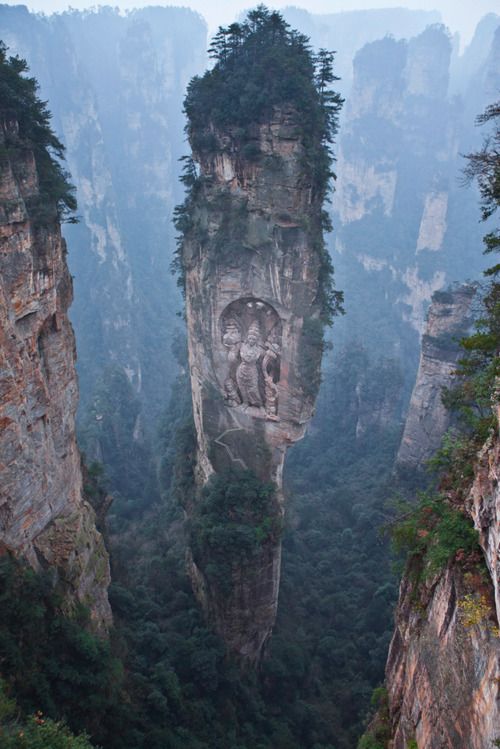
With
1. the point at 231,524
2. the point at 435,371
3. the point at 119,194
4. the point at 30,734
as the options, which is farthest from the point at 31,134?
the point at 119,194

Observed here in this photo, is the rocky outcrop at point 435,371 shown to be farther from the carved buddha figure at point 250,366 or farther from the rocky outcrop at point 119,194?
the rocky outcrop at point 119,194

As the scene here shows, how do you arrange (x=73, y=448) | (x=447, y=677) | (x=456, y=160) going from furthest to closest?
(x=456, y=160) < (x=73, y=448) < (x=447, y=677)

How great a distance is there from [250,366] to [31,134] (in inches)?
358

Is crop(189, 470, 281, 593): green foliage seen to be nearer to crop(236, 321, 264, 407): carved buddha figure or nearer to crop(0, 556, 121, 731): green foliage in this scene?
crop(236, 321, 264, 407): carved buddha figure

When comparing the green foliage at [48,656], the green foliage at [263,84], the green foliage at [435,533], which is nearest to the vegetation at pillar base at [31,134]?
the green foliage at [263,84]

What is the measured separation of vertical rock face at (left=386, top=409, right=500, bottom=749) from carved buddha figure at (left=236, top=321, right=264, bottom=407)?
1029 cm

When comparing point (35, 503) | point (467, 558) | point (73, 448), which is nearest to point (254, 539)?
point (73, 448)

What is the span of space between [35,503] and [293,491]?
19952mm

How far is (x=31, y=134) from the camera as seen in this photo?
508 inches

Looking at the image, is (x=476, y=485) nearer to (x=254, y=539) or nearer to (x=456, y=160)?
(x=254, y=539)

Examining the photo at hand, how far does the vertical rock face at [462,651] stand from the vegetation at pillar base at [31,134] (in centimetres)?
1036

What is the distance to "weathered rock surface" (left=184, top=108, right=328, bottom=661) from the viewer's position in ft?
56.5

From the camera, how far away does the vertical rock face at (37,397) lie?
11.6 m

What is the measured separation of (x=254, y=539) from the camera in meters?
18.3
